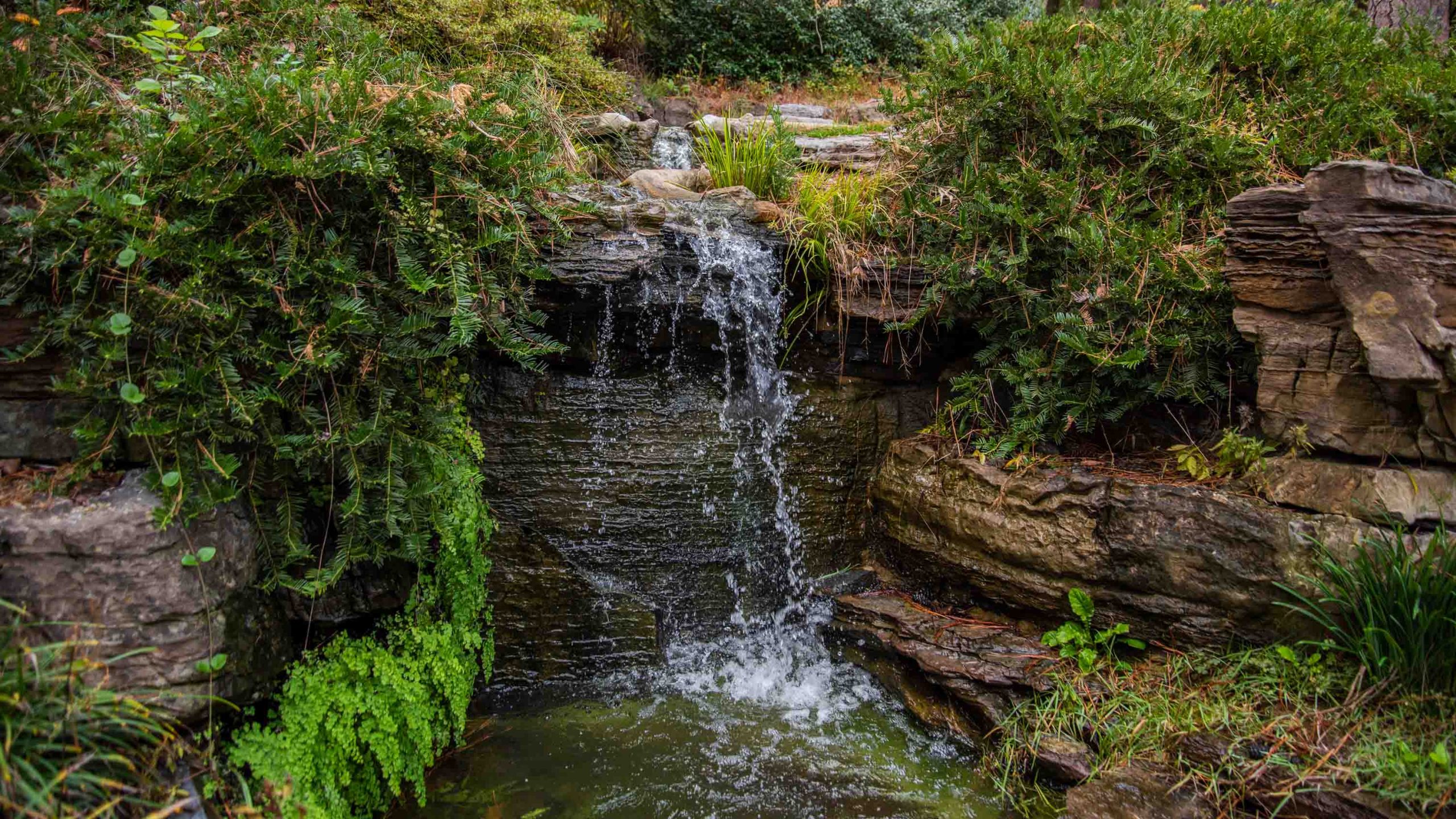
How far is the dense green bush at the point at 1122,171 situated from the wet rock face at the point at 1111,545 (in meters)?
0.37

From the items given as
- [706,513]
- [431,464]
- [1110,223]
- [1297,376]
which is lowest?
[706,513]

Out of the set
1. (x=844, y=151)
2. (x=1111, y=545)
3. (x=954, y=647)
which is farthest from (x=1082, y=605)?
(x=844, y=151)

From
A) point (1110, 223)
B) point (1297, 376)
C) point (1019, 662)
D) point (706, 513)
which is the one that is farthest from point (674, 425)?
point (1297, 376)

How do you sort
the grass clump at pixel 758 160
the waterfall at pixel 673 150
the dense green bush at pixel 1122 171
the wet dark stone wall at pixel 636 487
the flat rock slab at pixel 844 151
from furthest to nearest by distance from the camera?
the waterfall at pixel 673 150 → the flat rock slab at pixel 844 151 → the grass clump at pixel 758 160 → the wet dark stone wall at pixel 636 487 → the dense green bush at pixel 1122 171

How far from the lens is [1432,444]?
3072 mm

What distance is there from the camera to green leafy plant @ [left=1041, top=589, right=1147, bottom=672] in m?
3.53

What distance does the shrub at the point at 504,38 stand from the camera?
5.71 metres

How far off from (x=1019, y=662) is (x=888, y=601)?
87cm

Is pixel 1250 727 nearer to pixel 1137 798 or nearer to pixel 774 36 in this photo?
pixel 1137 798

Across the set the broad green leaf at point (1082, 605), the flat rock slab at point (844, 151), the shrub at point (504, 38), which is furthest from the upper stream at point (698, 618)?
the shrub at point (504, 38)

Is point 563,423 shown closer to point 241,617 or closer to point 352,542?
point 352,542

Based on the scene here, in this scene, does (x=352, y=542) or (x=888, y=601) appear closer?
(x=352, y=542)

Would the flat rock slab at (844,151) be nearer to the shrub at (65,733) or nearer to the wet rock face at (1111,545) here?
the wet rock face at (1111,545)

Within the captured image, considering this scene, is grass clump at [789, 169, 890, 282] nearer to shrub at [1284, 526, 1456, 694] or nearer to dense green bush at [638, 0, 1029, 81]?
shrub at [1284, 526, 1456, 694]
